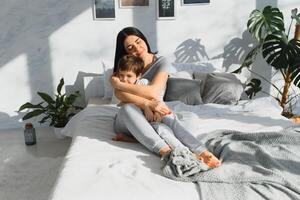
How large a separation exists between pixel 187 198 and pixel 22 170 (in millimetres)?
1768

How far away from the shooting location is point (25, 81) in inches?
135

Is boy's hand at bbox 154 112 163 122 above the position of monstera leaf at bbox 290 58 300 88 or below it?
below

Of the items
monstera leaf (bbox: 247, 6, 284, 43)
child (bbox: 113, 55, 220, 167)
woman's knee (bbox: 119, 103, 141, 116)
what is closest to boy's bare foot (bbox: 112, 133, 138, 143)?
child (bbox: 113, 55, 220, 167)

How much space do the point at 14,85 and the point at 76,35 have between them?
88cm

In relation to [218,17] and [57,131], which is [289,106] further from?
[57,131]

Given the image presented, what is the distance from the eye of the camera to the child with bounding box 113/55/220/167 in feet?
5.23

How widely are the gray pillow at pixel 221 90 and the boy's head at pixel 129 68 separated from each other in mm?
921

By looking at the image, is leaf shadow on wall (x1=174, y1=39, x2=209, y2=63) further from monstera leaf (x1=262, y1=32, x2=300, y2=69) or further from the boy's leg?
the boy's leg

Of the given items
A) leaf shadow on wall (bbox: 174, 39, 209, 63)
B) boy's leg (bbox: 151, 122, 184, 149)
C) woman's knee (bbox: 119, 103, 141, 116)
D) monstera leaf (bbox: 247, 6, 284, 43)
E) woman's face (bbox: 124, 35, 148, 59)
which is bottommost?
boy's leg (bbox: 151, 122, 184, 149)

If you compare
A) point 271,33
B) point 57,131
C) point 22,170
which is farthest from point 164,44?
point 22,170

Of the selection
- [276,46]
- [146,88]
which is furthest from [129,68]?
[276,46]

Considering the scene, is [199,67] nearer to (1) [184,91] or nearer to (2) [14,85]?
(1) [184,91]

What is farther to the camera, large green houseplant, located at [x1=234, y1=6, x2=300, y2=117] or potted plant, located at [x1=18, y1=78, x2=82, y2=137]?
potted plant, located at [x1=18, y1=78, x2=82, y2=137]

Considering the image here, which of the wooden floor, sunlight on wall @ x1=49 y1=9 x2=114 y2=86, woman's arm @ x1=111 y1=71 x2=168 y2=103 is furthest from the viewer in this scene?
sunlight on wall @ x1=49 y1=9 x2=114 y2=86
